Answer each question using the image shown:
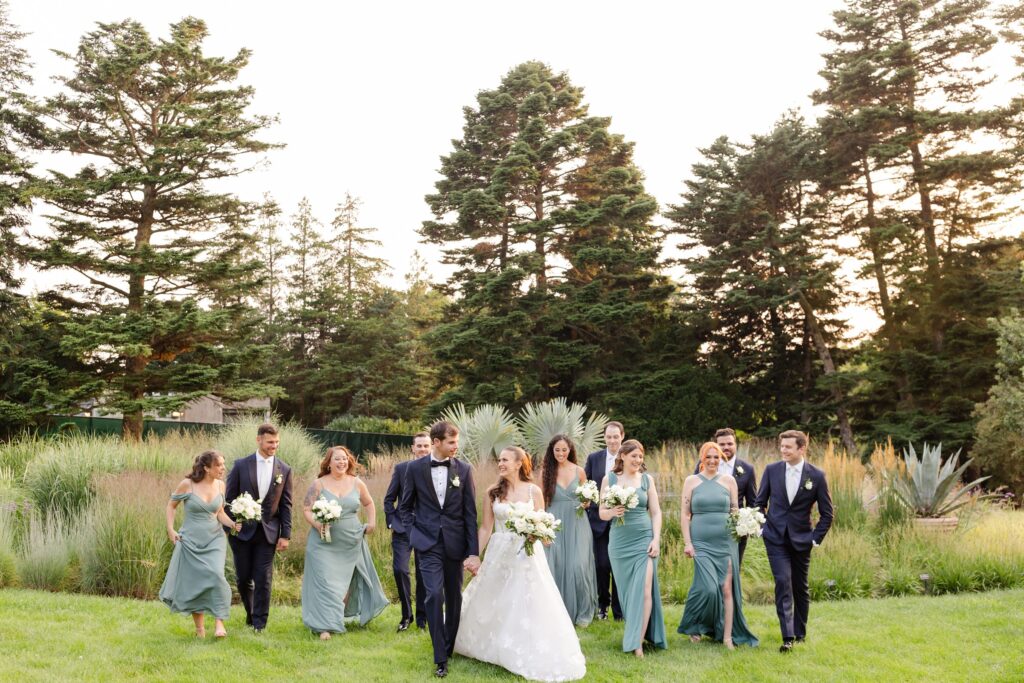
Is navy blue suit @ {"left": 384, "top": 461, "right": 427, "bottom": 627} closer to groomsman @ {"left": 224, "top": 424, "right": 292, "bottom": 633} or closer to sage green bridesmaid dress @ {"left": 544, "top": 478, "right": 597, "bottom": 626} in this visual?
groomsman @ {"left": 224, "top": 424, "right": 292, "bottom": 633}

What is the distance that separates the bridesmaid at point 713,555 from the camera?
7.66 meters

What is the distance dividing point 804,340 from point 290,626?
25.9 m

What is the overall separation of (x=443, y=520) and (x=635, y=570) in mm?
1901

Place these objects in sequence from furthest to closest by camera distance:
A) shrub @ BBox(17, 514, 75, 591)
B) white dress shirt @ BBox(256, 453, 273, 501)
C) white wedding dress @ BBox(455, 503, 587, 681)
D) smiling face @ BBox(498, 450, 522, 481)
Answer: shrub @ BBox(17, 514, 75, 591), white dress shirt @ BBox(256, 453, 273, 501), smiling face @ BBox(498, 450, 522, 481), white wedding dress @ BBox(455, 503, 587, 681)

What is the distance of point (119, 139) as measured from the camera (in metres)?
29.7

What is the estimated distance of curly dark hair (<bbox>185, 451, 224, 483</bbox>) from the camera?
7.74 meters

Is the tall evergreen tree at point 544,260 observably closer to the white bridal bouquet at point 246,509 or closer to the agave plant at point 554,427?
the agave plant at point 554,427

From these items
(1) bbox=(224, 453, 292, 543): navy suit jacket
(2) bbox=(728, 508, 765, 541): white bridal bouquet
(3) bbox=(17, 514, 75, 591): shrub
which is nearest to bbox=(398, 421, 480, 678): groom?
(1) bbox=(224, 453, 292, 543): navy suit jacket

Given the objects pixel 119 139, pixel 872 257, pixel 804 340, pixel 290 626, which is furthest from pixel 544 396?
pixel 290 626

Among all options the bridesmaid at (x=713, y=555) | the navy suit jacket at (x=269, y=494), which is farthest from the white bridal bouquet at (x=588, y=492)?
the navy suit jacket at (x=269, y=494)

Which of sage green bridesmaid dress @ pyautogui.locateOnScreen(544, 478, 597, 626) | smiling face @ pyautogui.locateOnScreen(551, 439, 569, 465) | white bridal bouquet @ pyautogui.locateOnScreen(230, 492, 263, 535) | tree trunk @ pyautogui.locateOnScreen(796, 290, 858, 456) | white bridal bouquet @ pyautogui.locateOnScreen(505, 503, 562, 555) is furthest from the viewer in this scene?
tree trunk @ pyautogui.locateOnScreen(796, 290, 858, 456)

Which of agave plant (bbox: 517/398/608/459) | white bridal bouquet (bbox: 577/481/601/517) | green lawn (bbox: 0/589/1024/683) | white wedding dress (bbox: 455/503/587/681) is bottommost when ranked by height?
green lawn (bbox: 0/589/1024/683)

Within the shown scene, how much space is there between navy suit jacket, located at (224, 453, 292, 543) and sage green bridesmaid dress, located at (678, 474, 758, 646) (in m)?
3.87

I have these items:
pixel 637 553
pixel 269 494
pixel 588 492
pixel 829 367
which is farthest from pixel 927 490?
pixel 829 367
